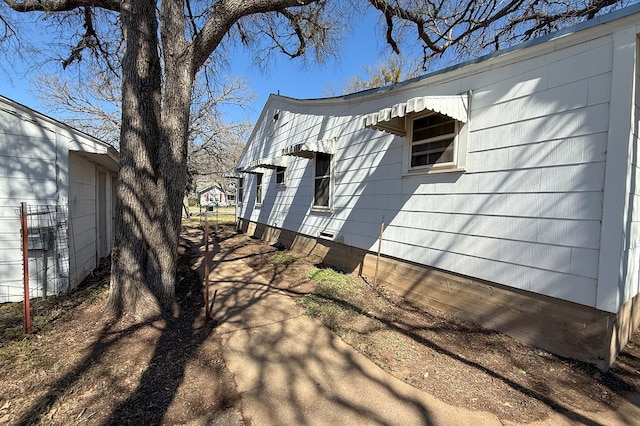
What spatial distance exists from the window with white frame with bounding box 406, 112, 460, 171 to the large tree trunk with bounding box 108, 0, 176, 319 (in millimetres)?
3575

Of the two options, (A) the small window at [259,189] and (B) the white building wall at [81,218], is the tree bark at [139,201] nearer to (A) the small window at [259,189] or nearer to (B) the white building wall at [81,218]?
(B) the white building wall at [81,218]

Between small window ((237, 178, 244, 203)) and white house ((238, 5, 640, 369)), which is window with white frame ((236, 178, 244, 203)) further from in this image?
white house ((238, 5, 640, 369))

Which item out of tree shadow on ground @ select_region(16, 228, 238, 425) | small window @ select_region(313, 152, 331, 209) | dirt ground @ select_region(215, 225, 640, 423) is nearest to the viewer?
tree shadow on ground @ select_region(16, 228, 238, 425)

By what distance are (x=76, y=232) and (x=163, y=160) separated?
285cm

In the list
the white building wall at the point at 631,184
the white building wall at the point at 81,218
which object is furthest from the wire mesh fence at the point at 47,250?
the white building wall at the point at 631,184

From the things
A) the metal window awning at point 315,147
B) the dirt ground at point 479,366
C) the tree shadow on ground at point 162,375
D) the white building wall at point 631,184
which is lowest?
the tree shadow on ground at point 162,375

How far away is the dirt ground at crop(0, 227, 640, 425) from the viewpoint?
2.27m

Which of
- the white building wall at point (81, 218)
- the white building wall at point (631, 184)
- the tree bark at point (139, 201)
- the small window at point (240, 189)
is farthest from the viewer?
the small window at point (240, 189)

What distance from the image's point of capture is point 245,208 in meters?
13.3

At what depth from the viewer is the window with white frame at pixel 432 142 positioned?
4.04 m

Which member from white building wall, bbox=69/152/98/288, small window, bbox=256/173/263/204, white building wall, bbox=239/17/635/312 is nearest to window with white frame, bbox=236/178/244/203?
small window, bbox=256/173/263/204

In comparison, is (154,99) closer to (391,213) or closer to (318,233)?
(391,213)

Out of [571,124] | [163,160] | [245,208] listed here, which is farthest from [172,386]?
[245,208]

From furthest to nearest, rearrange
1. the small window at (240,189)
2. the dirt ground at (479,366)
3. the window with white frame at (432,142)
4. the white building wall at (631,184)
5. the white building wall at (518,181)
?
1. the small window at (240,189)
2. the window with white frame at (432,142)
3. the white building wall at (518,181)
4. the white building wall at (631,184)
5. the dirt ground at (479,366)
